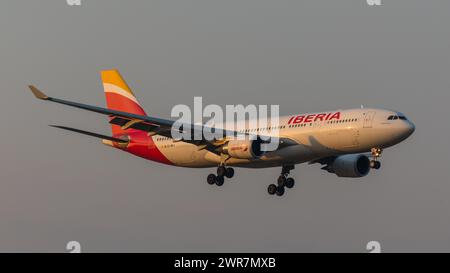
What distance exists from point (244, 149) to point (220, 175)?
12.8 feet

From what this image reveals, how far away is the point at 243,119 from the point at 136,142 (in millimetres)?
9711

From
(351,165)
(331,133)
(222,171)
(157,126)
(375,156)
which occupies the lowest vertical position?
(375,156)

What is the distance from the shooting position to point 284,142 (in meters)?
80.6

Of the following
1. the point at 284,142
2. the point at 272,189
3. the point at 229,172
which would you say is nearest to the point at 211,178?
the point at 229,172

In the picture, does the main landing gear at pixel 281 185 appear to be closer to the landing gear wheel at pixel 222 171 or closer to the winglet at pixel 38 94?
the landing gear wheel at pixel 222 171

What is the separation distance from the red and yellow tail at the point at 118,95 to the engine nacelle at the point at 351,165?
1835 cm

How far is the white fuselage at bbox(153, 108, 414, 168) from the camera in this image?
77.9m

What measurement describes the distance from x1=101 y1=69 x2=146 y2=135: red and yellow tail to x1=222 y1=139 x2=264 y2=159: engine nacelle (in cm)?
1628

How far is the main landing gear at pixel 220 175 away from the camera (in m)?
83.2

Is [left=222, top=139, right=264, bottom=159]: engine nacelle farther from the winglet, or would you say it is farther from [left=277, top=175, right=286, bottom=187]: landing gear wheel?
the winglet

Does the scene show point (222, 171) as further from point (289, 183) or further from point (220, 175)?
point (289, 183)

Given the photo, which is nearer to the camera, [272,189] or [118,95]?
[272,189]

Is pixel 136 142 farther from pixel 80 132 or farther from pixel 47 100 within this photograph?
pixel 47 100

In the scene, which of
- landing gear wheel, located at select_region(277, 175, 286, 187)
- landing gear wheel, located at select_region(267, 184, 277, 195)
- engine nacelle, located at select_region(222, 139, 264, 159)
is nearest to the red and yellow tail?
landing gear wheel, located at select_region(267, 184, 277, 195)
